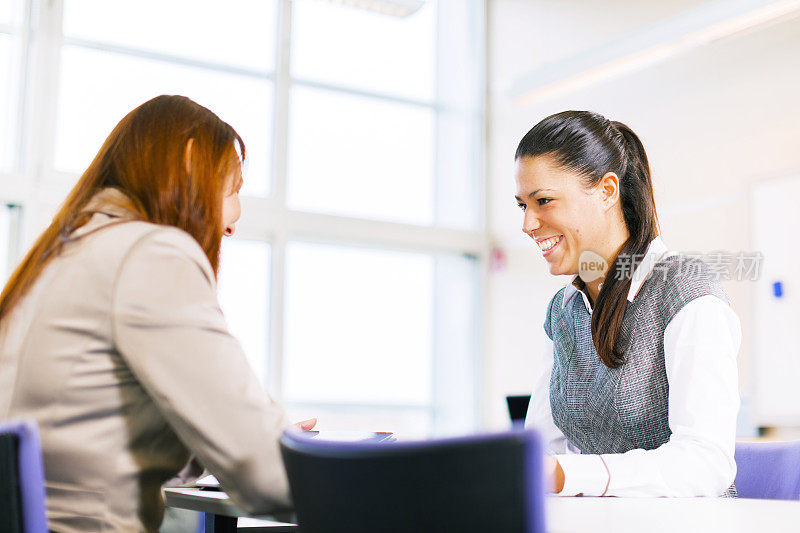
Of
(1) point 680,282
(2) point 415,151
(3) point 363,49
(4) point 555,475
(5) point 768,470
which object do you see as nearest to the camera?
(4) point 555,475

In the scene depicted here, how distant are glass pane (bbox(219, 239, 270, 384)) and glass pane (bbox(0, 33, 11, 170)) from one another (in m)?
1.43

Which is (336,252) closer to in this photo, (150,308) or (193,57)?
(193,57)

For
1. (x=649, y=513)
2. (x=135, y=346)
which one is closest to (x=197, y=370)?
(x=135, y=346)

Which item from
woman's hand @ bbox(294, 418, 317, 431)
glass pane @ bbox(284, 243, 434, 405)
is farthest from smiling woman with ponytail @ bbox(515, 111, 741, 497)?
glass pane @ bbox(284, 243, 434, 405)

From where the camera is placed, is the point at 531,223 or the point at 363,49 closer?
the point at 531,223

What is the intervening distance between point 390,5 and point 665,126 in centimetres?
176

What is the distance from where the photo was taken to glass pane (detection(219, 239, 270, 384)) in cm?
576

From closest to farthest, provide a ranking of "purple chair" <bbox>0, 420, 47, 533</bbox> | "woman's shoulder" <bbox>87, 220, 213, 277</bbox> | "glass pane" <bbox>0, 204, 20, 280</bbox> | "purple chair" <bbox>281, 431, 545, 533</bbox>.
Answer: "purple chair" <bbox>281, 431, 545, 533</bbox> < "purple chair" <bbox>0, 420, 47, 533</bbox> < "woman's shoulder" <bbox>87, 220, 213, 277</bbox> < "glass pane" <bbox>0, 204, 20, 280</bbox>

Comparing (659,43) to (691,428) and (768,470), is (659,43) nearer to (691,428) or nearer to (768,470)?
(768,470)

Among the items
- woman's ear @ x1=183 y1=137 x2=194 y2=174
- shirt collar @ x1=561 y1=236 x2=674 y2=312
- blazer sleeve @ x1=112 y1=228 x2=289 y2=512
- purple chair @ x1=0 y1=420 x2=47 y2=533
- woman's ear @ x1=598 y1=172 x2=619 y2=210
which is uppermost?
woman's ear @ x1=598 y1=172 x2=619 y2=210

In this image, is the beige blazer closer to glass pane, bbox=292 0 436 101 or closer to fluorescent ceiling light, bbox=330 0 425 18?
fluorescent ceiling light, bbox=330 0 425 18

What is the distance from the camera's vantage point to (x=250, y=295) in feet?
19.1

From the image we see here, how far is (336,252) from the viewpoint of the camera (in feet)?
20.4

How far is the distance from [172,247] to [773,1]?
3642mm
